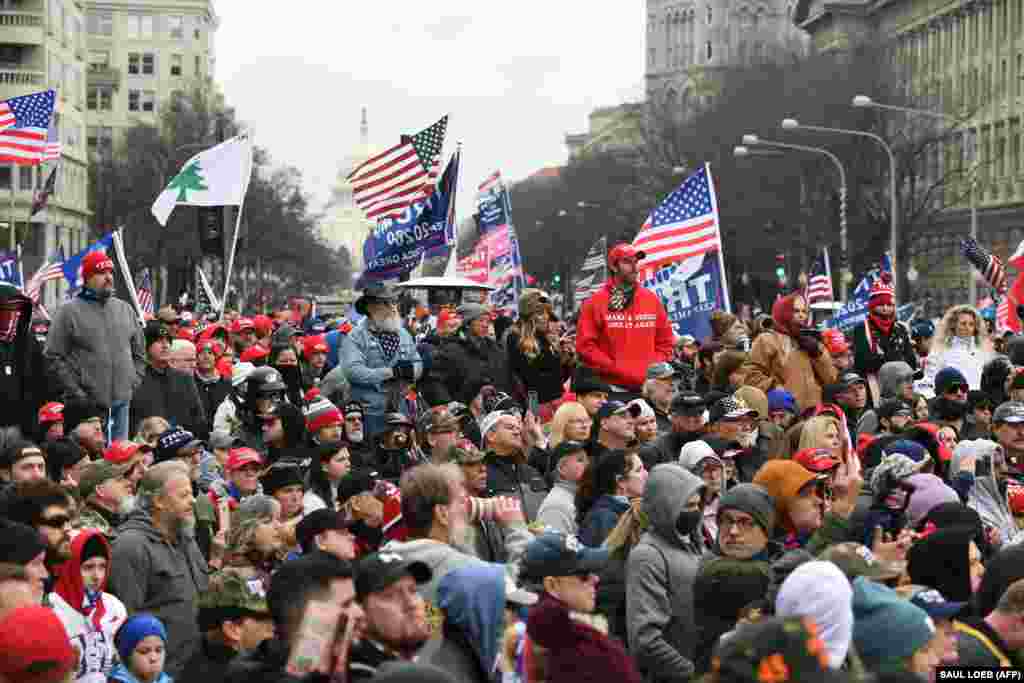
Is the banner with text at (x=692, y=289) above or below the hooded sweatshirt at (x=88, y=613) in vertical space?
above

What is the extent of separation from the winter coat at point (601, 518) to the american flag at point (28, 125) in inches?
507

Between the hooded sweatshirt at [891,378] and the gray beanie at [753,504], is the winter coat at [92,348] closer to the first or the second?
the hooded sweatshirt at [891,378]

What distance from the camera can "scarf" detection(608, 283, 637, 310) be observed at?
47.2ft

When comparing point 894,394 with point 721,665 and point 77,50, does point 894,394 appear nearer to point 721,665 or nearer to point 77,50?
point 721,665

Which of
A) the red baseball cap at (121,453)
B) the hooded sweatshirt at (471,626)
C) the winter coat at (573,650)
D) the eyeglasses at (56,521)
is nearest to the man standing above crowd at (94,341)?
the red baseball cap at (121,453)

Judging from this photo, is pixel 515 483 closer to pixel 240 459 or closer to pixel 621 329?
pixel 240 459

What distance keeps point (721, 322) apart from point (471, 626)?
11419mm

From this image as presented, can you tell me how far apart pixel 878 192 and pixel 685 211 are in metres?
52.9

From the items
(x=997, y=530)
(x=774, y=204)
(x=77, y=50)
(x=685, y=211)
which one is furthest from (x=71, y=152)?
(x=997, y=530)

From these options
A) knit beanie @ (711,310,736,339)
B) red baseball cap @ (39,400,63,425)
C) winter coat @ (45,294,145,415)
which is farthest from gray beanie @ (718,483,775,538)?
knit beanie @ (711,310,736,339)

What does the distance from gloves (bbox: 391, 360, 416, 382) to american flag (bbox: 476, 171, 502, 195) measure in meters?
12.6

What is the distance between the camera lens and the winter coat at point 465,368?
1458 centimetres

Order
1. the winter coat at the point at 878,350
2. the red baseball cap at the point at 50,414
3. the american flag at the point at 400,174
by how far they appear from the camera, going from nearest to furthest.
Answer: the red baseball cap at the point at 50,414, the winter coat at the point at 878,350, the american flag at the point at 400,174

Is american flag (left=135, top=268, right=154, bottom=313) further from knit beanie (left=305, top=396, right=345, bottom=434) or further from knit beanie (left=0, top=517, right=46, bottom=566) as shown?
knit beanie (left=0, top=517, right=46, bottom=566)
